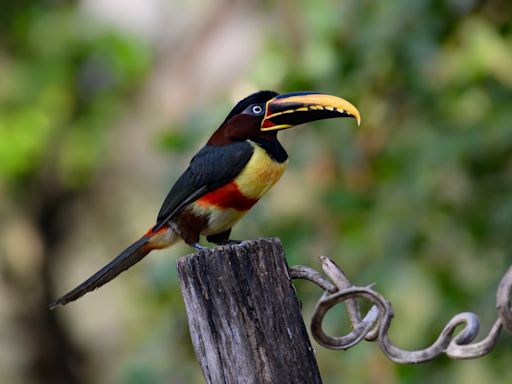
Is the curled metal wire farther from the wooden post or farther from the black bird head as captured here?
the black bird head

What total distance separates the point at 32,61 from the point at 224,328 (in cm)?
496

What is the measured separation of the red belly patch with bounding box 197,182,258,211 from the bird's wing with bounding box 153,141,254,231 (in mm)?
15

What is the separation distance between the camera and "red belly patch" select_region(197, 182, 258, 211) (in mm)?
2999

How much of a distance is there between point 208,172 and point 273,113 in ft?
0.87

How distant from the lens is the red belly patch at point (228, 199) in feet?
9.84

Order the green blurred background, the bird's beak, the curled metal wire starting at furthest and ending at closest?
1. the green blurred background
2. the bird's beak
3. the curled metal wire

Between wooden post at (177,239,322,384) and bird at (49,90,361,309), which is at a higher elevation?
bird at (49,90,361,309)

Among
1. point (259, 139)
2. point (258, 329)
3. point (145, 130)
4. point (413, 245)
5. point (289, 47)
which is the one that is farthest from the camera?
point (145, 130)

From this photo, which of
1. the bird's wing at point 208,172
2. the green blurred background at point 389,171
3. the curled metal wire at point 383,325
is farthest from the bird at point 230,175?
the green blurred background at point 389,171

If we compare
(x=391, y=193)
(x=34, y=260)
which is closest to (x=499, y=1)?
(x=391, y=193)

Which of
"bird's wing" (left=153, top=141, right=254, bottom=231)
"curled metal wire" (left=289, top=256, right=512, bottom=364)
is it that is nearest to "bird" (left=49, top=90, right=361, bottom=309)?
"bird's wing" (left=153, top=141, right=254, bottom=231)

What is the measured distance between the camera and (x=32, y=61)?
22.5 feet

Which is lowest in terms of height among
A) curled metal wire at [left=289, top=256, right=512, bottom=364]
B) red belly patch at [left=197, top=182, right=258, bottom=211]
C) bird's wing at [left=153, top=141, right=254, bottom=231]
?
curled metal wire at [left=289, top=256, right=512, bottom=364]

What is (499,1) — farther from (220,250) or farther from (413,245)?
(220,250)
